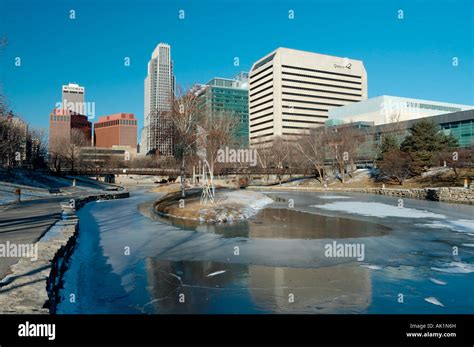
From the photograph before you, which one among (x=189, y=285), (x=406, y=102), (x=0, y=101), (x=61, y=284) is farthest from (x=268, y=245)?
(x=406, y=102)

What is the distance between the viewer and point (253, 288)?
320 inches

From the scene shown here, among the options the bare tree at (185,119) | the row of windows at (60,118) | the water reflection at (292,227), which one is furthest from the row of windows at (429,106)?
the row of windows at (60,118)

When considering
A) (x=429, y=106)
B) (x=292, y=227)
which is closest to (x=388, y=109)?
(x=429, y=106)

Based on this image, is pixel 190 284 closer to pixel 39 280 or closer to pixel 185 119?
pixel 39 280

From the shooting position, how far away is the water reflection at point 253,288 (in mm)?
6867

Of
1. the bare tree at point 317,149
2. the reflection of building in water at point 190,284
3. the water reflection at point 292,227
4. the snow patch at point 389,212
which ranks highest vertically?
the bare tree at point 317,149

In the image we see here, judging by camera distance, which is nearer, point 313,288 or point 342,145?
point 313,288

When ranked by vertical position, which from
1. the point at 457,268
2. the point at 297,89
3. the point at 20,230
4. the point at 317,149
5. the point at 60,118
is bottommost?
the point at 457,268

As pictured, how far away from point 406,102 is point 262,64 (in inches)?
3318

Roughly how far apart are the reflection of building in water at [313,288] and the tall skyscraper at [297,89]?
144602mm

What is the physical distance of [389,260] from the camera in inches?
428

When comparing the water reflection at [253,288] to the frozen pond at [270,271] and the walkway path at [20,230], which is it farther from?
the walkway path at [20,230]

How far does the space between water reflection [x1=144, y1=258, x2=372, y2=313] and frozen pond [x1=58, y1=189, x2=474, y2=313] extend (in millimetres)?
26

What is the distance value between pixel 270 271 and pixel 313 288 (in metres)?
1.85
